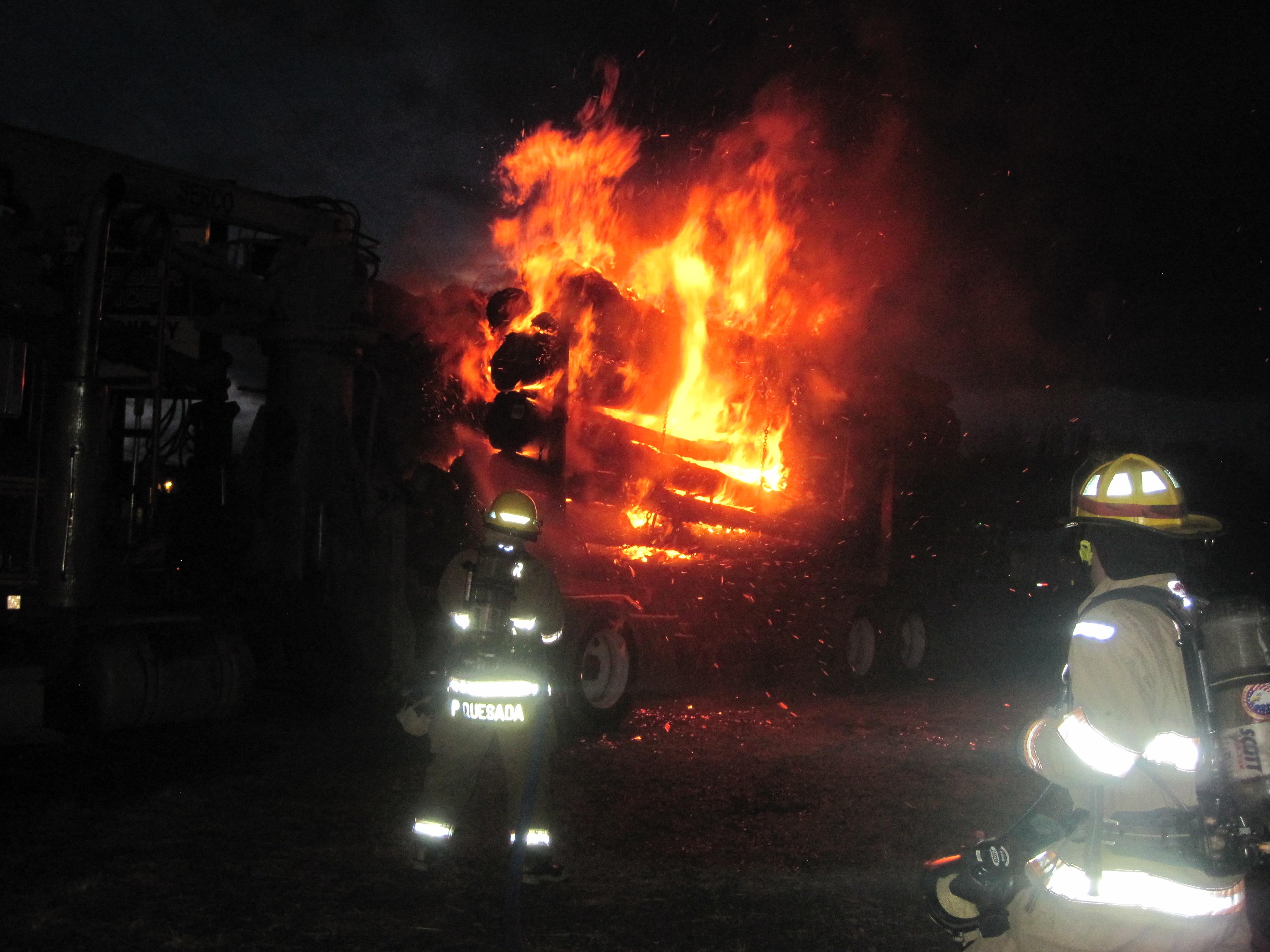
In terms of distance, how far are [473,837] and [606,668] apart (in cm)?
334

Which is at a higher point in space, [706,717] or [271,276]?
[271,276]

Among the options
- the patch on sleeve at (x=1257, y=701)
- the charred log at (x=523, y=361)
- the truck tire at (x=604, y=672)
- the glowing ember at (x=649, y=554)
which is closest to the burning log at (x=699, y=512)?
the glowing ember at (x=649, y=554)

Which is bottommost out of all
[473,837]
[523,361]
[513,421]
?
[473,837]

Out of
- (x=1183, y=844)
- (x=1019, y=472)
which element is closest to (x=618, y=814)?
(x=1183, y=844)

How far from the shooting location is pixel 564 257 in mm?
11086

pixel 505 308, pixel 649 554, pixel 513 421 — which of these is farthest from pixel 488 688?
pixel 505 308

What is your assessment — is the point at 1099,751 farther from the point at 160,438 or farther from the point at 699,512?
the point at 699,512

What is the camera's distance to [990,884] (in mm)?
2246

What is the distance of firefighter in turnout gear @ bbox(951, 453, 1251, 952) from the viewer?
2.22 metres

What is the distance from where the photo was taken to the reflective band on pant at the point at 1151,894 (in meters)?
2.21

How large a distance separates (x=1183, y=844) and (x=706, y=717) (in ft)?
24.9

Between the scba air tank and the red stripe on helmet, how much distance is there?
0.96ft

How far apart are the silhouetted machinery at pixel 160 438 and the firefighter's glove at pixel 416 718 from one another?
2.55 m

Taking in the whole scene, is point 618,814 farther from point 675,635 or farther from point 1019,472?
point 1019,472
